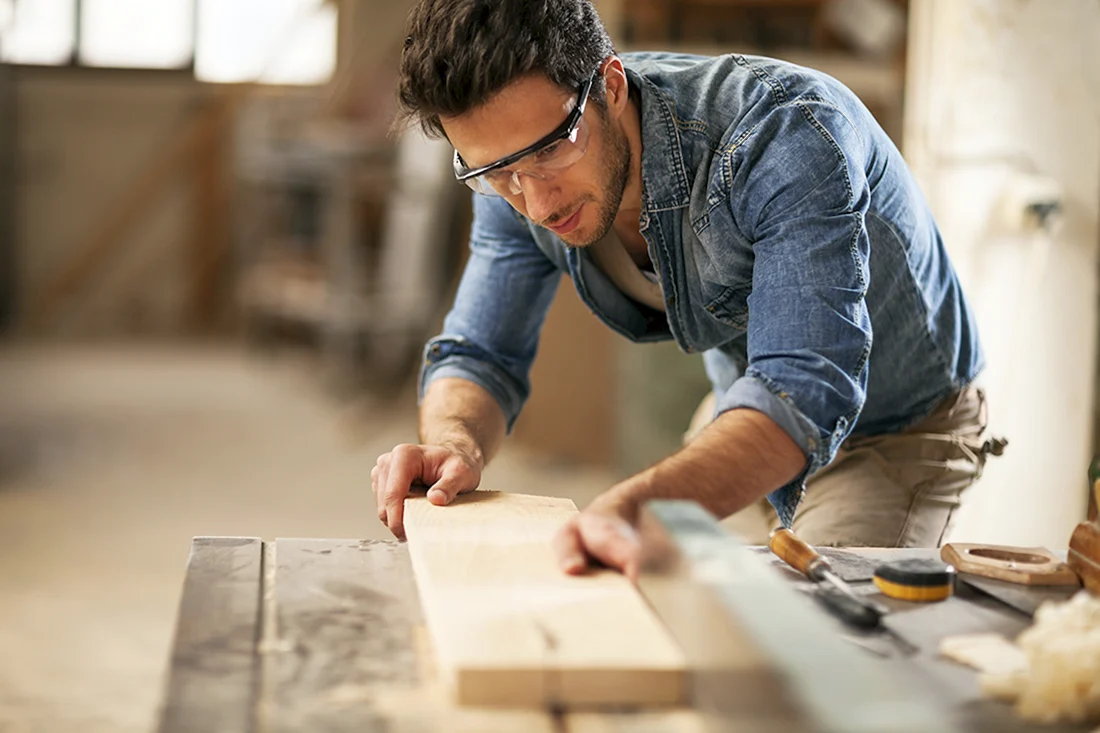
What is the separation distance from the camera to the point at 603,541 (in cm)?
136

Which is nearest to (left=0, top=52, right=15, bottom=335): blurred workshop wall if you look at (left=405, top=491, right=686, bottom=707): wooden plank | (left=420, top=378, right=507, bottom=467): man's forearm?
(left=420, top=378, right=507, bottom=467): man's forearm

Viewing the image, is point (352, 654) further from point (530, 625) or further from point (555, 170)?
point (555, 170)

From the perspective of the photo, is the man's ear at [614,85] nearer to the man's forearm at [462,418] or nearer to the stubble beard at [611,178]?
the stubble beard at [611,178]

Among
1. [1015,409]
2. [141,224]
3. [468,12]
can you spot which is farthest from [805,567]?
[141,224]

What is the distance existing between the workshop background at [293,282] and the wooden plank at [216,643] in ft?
5.40

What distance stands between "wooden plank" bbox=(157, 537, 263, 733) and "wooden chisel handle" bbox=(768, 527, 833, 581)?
598mm

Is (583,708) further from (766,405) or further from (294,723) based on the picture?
(766,405)

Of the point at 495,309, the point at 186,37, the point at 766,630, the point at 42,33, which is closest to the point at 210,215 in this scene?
the point at 186,37

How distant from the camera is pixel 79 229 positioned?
961 cm

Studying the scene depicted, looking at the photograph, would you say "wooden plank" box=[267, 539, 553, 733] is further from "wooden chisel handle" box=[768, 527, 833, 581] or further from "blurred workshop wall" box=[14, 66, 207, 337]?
"blurred workshop wall" box=[14, 66, 207, 337]

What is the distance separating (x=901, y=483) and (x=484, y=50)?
993 mm

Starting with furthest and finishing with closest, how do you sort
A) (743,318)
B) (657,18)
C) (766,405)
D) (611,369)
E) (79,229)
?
(79,229) → (657,18) → (611,369) → (743,318) → (766,405)

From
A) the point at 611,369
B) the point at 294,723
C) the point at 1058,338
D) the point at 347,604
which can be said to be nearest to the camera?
the point at 294,723

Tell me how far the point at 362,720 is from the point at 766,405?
642 millimetres
